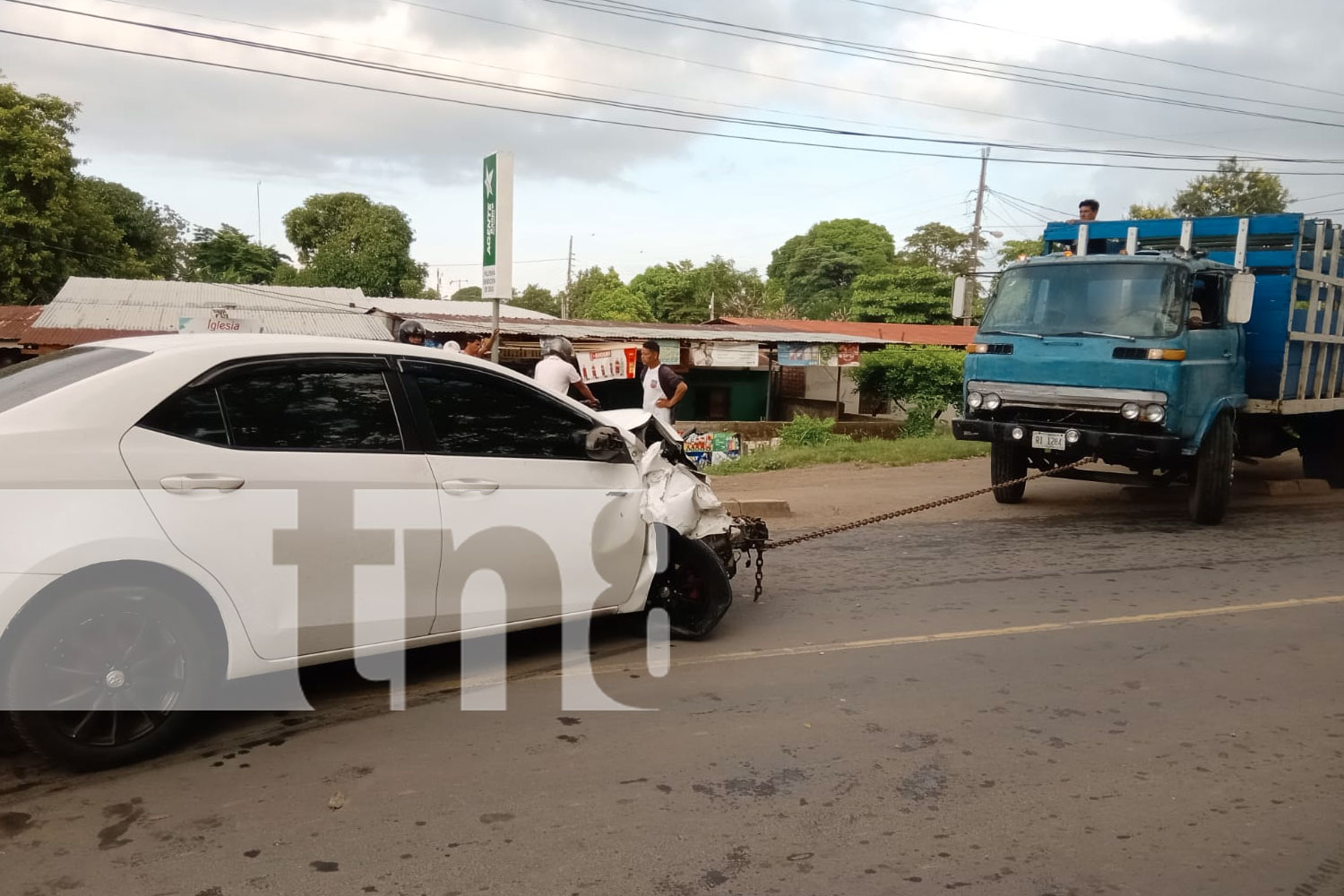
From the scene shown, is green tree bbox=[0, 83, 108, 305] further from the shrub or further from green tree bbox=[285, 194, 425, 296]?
the shrub

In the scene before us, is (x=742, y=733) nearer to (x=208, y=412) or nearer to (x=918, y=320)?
(x=208, y=412)

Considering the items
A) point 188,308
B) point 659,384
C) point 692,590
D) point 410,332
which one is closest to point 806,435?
point 659,384

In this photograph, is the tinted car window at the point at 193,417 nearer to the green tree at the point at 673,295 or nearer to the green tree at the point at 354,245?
the green tree at the point at 354,245

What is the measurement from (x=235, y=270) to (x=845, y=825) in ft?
171

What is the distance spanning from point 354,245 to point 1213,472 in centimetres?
5293

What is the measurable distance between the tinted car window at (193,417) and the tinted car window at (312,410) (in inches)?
1.6

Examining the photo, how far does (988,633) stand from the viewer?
6.02m

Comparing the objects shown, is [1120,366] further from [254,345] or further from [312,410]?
[254,345]

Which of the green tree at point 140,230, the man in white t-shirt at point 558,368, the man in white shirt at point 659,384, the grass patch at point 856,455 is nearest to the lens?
the man in white t-shirt at point 558,368

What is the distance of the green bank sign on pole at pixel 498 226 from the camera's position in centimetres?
870

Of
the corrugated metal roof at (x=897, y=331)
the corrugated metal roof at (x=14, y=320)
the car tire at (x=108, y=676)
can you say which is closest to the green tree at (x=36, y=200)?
the corrugated metal roof at (x=14, y=320)

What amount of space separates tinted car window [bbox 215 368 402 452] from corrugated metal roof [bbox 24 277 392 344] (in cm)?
2277

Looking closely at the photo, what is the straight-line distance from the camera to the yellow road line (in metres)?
5.36

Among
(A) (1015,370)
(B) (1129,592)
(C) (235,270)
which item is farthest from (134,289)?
(B) (1129,592)
